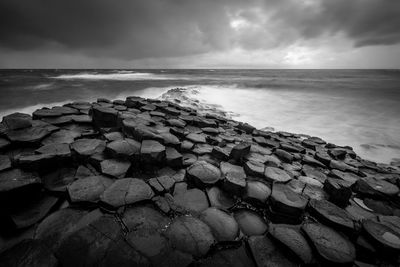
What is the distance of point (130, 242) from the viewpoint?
1.75 metres

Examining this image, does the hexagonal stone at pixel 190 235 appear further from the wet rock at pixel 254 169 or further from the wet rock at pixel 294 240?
the wet rock at pixel 254 169

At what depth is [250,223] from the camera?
2289 mm

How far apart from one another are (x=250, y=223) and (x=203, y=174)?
3.04ft

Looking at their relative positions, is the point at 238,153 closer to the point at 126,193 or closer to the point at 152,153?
the point at 152,153

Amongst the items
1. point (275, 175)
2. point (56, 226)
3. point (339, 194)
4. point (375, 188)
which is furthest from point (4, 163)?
point (375, 188)

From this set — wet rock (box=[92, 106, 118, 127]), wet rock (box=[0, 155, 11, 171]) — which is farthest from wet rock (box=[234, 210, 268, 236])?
wet rock (box=[92, 106, 118, 127])

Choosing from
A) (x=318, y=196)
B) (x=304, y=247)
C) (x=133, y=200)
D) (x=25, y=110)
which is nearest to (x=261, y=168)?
(x=318, y=196)

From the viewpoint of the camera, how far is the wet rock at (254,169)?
3086 mm

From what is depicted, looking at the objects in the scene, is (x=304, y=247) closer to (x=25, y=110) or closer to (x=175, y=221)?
(x=175, y=221)

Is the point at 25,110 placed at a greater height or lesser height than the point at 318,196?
lesser

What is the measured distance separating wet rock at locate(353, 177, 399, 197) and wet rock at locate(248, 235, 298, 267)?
229 centimetres

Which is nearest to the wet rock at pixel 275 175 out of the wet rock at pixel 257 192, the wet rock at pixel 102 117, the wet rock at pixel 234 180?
the wet rock at pixel 257 192

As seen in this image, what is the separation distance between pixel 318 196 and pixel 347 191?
394 mm

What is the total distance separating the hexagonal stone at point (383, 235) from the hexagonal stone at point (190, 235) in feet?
5.77
